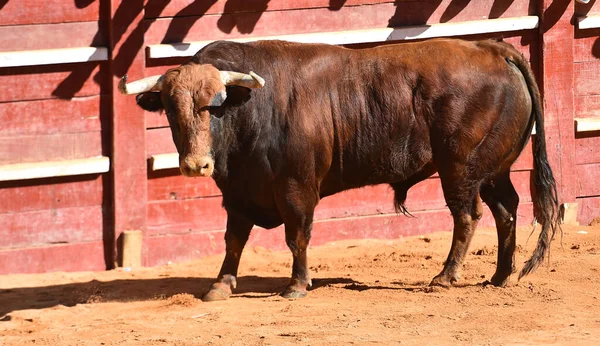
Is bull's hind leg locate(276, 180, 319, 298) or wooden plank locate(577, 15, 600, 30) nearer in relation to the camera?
bull's hind leg locate(276, 180, 319, 298)

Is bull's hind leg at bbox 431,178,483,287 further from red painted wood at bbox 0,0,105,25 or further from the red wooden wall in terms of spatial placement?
red painted wood at bbox 0,0,105,25

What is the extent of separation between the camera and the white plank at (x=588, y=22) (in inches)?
441

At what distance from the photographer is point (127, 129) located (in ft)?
32.8

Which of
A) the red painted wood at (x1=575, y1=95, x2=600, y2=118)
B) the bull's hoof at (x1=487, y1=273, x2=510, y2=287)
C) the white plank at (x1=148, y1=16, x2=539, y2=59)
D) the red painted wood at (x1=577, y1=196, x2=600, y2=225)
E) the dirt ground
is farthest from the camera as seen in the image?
the red painted wood at (x1=577, y1=196, x2=600, y2=225)

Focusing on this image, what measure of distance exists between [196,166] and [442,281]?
82.0 inches

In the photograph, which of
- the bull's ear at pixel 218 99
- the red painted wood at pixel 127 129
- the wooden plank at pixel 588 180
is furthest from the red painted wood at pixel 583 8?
the bull's ear at pixel 218 99

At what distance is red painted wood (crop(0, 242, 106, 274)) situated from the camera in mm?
9836

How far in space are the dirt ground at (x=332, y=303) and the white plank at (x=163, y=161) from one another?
0.84 metres

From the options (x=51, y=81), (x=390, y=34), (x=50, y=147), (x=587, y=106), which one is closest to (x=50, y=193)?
(x=50, y=147)

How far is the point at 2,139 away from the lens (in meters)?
9.68

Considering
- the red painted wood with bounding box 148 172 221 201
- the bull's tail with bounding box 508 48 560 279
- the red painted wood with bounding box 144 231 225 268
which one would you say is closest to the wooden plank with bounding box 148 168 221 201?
the red painted wood with bounding box 148 172 221 201

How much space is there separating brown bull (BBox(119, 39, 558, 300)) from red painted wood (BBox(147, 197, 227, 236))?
114cm

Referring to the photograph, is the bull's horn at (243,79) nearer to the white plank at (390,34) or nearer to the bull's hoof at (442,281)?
the white plank at (390,34)

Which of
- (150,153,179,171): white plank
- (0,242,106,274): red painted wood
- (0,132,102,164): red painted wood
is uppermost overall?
(0,132,102,164): red painted wood
